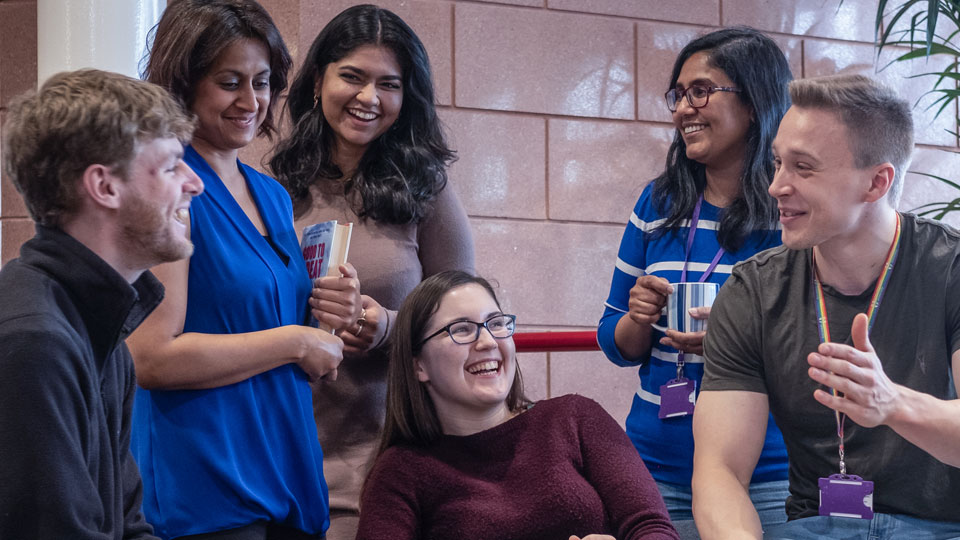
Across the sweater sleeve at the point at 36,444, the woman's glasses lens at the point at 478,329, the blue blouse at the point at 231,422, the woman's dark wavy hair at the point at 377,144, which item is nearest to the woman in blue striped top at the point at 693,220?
the woman's glasses lens at the point at 478,329

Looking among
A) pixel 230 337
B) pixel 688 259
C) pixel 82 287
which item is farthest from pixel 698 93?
pixel 82 287

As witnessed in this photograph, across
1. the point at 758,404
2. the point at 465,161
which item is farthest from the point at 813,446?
the point at 465,161

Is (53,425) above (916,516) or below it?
above

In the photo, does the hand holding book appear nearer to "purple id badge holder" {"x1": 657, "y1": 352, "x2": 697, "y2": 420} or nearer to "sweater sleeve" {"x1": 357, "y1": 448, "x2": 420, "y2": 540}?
"sweater sleeve" {"x1": 357, "y1": 448, "x2": 420, "y2": 540}

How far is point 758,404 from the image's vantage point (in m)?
2.02

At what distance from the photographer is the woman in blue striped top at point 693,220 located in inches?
92.5

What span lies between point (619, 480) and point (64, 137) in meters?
1.23

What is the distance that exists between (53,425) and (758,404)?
1283mm

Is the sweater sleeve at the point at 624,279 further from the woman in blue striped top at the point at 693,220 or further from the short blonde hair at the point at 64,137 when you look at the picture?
the short blonde hair at the point at 64,137

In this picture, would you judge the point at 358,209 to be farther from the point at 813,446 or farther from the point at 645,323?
the point at 813,446

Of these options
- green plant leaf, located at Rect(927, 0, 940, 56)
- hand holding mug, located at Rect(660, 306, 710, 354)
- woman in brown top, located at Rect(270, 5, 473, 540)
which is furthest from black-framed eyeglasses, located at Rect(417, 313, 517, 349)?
green plant leaf, located at Rect(927, 0, 940, 56)

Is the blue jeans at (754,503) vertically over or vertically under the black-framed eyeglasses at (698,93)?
under

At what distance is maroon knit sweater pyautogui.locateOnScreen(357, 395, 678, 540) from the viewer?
2.06 metres

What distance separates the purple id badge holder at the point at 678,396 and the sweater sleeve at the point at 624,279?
0.64 ft
